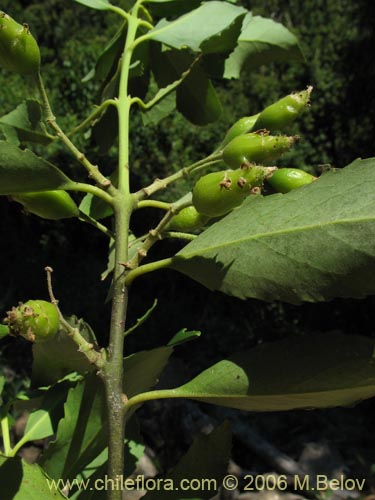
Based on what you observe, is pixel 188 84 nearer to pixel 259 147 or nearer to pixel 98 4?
pixel 98 4

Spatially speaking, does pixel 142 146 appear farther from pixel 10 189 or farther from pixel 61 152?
pixel 10 189

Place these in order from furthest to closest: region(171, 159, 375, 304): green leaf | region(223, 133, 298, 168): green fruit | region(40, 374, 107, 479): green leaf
→ 1. region(40, 374, 107, 479): green leaf
2. region(223, 133, 298, 168): green fruit
3. region(171, 159, 375, 304): green leaf

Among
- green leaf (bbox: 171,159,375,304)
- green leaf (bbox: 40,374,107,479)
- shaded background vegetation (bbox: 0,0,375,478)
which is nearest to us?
green leaf (bbox: 171,159,375,304)

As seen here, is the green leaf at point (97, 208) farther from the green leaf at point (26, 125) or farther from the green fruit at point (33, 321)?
the green fruit at point (33, 321)

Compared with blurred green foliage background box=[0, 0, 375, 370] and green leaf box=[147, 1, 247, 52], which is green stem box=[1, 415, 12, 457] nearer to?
green leaf box=[147, 1, 247, 52]

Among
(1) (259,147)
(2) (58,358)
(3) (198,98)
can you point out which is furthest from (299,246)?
(3) (198,98)

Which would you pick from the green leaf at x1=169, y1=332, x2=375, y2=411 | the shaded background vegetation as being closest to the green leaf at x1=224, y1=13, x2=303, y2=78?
the green leaf at x1=169, y1=332, x2=375, y2=411
